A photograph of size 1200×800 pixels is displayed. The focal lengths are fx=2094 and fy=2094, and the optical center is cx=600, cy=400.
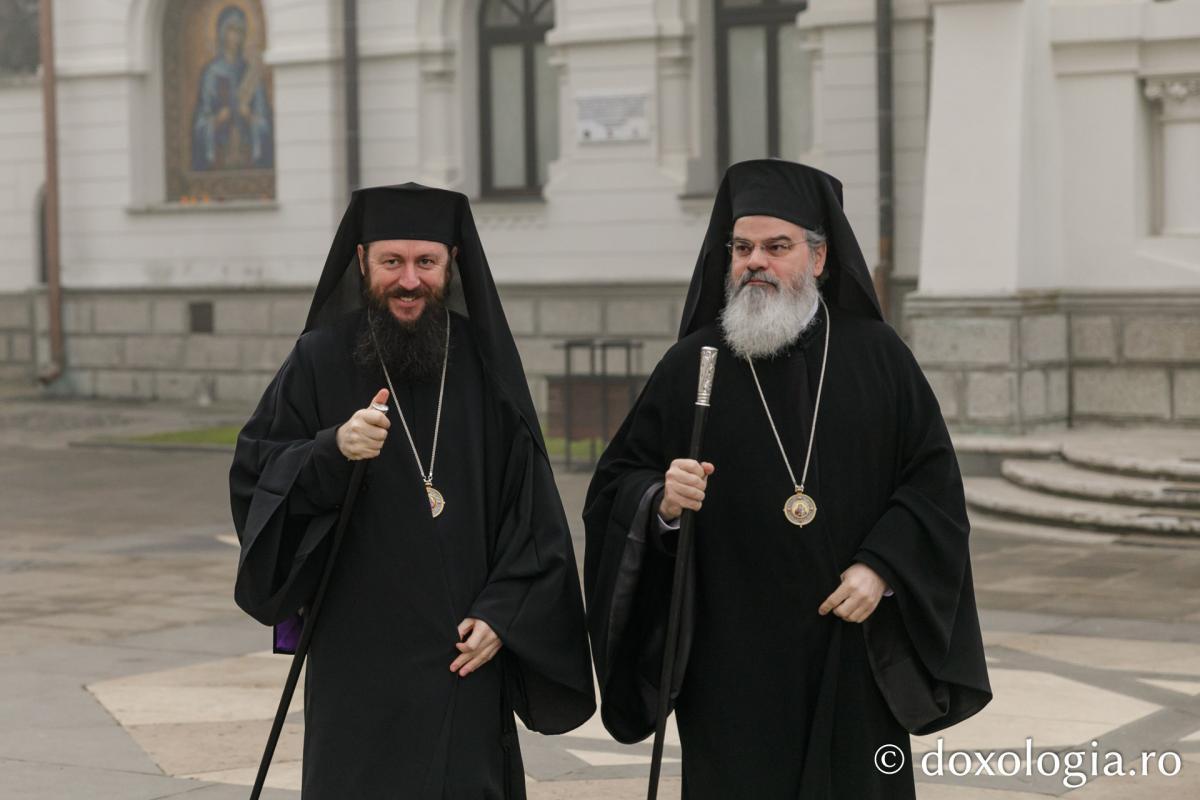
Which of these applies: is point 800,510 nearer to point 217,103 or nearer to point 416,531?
point 416,531

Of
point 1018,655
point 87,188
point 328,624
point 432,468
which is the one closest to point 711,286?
point 432,468

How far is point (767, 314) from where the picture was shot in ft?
15.8

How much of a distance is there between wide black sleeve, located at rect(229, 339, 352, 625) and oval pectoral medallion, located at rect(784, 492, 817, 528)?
1.02 metres

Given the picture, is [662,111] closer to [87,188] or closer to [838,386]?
[87,188]

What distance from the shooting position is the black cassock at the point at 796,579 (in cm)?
471

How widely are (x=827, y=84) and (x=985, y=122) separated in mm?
4644

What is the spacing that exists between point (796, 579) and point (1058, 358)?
1145 centimetres

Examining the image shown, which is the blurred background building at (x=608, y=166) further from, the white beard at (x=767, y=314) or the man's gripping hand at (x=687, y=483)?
the man's gripping hand at (x=687, y=483)

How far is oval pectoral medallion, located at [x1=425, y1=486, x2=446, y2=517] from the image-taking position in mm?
4965

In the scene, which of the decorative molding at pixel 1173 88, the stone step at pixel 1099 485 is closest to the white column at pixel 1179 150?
the decorative molding at pixel 1173 88

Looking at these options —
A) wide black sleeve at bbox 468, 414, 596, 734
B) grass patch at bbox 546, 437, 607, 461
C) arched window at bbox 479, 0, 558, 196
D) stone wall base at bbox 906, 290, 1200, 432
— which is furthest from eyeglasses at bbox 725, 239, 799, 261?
arched window at bbox 479, 0, 558, 196

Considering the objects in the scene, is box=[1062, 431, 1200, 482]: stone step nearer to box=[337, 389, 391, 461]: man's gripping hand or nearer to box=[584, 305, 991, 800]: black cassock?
box=[584, 305, 991, 800]: black cassock

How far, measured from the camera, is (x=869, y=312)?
16.5 feet

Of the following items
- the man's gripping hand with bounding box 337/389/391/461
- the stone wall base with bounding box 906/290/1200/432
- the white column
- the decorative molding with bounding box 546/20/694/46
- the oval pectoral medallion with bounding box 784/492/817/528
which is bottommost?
the stone wall base with bounding box 906/290/1200/432
